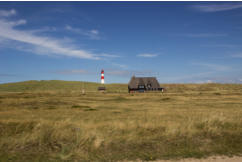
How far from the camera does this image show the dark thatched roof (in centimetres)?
7766

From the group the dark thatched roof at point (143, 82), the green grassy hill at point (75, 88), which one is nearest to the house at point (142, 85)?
the dark thatched roof at point (143, 82)

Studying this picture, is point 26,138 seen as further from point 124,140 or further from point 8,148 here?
point 124,140

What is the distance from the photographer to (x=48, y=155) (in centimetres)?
716

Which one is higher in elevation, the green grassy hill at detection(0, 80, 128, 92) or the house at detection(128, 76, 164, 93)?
the house at detection(128, 76, 164, 93)

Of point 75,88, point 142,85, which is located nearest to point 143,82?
point 142,85

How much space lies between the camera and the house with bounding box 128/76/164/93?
7756 centimetres

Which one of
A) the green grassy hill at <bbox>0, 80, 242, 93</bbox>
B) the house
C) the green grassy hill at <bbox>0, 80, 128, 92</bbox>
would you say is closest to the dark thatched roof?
the house

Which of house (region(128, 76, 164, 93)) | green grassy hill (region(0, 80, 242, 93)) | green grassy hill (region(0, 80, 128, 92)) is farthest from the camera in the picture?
green grassy hill (region(0, 80, 128, 92))

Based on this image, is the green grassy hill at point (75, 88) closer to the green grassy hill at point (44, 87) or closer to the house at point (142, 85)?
the green grassy hill at point (44, 87)

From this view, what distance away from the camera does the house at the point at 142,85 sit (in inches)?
3054

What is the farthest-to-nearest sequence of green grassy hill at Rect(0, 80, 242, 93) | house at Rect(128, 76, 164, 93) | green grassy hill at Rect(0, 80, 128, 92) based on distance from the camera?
green grassy hill at Rect(0, 80, 128, 92) < green grassy hill at Rect(0, 80, 242, 93) < house at Rect(128, 76, 164, 93)

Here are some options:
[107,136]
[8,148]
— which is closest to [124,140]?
[107,136]

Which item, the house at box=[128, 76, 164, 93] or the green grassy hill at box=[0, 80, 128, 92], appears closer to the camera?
the house at box=[128, 76, 164, 93]

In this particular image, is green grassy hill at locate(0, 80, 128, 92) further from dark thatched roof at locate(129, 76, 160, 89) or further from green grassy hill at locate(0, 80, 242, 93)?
dark thatched roof at locate(129, 76, 160, 89)
